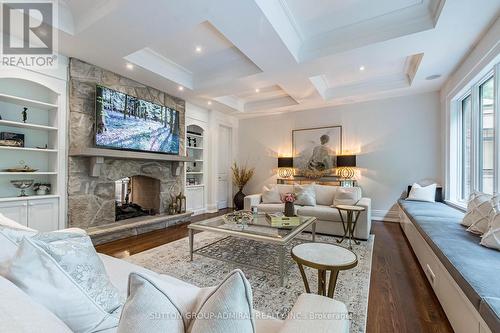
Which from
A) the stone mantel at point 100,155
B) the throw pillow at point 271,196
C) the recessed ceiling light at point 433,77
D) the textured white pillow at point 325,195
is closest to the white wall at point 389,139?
the recessed ceiling light at point 433,77

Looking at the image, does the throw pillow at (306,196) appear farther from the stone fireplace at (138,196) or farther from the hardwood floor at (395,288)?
the stone fireplace at (138,196)

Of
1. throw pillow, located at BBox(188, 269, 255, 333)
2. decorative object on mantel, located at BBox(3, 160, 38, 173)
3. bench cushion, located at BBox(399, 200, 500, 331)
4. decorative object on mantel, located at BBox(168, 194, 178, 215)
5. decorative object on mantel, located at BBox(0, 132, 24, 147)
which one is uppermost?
decorative object on mantel, located at BBox(0, 132, 24, 147)

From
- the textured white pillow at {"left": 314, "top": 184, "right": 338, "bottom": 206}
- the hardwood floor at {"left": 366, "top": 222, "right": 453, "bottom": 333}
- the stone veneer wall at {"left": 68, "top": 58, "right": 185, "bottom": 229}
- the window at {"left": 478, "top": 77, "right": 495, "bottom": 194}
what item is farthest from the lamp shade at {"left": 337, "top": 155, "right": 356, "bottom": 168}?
the stone veneer wall at {"left": 68, "top": 58, "right": 185, "bottom": 229}

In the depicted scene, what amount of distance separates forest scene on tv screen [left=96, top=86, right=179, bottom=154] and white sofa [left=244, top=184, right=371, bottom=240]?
2.11 metres

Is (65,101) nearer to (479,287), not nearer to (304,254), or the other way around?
(304,254)

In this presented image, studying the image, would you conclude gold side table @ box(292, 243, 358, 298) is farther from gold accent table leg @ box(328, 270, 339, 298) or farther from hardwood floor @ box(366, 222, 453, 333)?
hardwood floor @ box(366, 222, 453, 333)

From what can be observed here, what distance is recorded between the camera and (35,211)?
3.00 m

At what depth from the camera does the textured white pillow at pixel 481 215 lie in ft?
7.05

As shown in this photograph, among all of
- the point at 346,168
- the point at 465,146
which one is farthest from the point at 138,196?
the point at 465,146

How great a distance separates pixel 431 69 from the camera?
362 centimetres

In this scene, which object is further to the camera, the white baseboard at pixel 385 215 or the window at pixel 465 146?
the white baseboard at pixel 385 215

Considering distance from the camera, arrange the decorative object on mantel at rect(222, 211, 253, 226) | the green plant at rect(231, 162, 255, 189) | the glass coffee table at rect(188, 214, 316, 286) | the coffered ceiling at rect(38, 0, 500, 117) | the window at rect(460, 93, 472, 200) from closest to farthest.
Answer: the glass coffee table at rect(188, 214, 316, 286) → the coffered ceiling at rect(38, 0, 500, 117) → the decorative object on mantel at rect(222, 211, 253, 226) → the window at rect(460, 93, 472, 200) → the green plant at rect(231, 162, 255, 189)

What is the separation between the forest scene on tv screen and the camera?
3.55 meters

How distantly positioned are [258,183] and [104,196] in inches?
159
